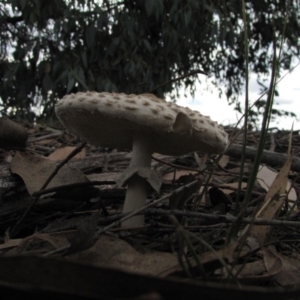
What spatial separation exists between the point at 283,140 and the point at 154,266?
2682mm

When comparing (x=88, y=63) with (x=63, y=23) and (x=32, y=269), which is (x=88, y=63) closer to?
(x=63, y=23)

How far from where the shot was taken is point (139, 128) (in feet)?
4.83

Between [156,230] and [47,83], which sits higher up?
[47,83]

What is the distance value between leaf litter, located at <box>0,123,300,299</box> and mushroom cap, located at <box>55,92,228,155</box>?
0.16 m

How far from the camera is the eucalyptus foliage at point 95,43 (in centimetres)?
591

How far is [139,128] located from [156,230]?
0.36 meters

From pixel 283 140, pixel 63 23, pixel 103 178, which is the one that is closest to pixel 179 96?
pixel 63 23

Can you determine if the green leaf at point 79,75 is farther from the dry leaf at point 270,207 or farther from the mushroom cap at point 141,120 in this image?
the dry leaf at point 270,207

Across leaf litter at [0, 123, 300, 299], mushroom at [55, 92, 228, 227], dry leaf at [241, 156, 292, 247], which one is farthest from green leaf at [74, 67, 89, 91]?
dry leaf at [241, 156, 292, 247]

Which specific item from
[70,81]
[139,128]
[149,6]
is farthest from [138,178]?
[149,6]

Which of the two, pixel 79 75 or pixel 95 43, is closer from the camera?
pixel 79 75

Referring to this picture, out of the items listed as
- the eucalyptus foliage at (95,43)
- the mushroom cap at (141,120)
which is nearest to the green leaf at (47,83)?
the eucalyptus foliage at (95,43)

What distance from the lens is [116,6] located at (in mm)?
6289

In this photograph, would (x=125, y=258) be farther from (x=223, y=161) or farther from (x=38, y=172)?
(x=223, y=161)
